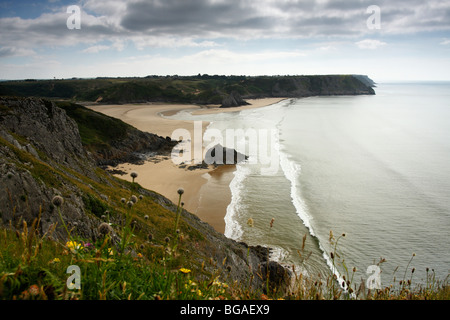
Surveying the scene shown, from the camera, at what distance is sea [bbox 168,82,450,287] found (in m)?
19.2

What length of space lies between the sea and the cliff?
2.43m

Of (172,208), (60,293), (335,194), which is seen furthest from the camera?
(335,194)

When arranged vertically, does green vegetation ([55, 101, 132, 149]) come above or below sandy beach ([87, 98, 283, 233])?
above

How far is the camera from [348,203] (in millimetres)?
29062

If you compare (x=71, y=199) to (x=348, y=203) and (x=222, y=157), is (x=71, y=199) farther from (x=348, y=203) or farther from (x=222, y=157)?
(x=222, y=157)

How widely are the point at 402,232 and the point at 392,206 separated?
5.60 meters

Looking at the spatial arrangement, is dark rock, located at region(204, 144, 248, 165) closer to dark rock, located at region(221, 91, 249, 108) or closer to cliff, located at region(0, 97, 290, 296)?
cliff, located at region(0, 97, 290, 296)

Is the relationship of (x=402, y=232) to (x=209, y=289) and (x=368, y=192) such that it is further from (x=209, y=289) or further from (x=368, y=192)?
(x=209, y=289)

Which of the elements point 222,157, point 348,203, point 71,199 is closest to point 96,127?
Answer: point 222,157

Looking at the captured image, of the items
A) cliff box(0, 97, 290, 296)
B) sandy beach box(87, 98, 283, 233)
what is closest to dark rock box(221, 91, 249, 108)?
sandy beach box(87, 98, 283, 233)

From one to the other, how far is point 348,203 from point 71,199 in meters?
25.5

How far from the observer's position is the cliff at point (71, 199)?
923 cm

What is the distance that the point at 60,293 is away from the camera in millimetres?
2832

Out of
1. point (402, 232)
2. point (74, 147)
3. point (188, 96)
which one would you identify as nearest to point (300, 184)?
point (402, 232)
